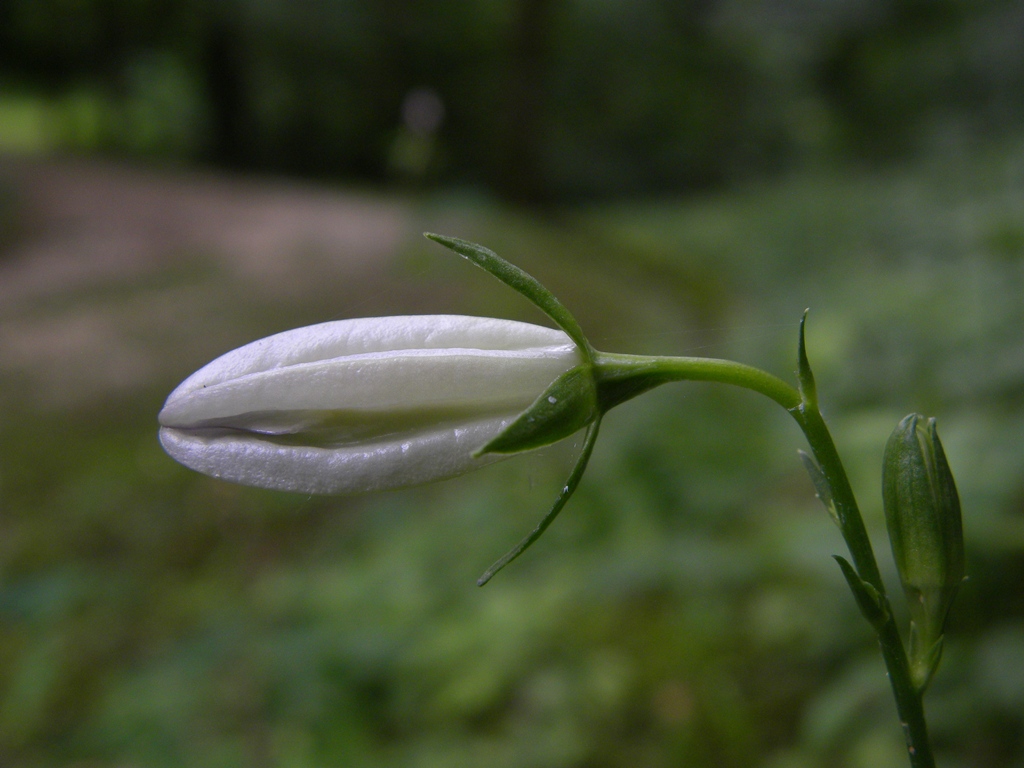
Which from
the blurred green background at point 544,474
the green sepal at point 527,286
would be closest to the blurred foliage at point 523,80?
the blurred green background at point 544,474

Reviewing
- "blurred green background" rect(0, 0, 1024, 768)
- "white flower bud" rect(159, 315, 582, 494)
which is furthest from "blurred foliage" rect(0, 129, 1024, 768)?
"white flower bud" rect(159, 315, 582, 494)

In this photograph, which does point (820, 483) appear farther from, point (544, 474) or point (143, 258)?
point (143, 258)

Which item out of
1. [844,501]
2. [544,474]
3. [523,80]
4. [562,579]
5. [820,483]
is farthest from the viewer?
[523,80]

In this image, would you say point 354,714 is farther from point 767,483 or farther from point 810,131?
point 810,131

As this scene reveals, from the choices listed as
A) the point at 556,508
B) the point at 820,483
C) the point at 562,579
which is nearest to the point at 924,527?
the point at 820,483

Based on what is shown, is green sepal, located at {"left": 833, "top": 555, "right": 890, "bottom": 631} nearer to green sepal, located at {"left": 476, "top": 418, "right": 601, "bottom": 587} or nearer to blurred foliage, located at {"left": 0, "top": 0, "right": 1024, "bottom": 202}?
green sepal, located at {"left": 476, "top": 418, "right": 601, "bottom": 587}

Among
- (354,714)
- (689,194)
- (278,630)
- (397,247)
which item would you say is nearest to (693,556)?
(354,714)
